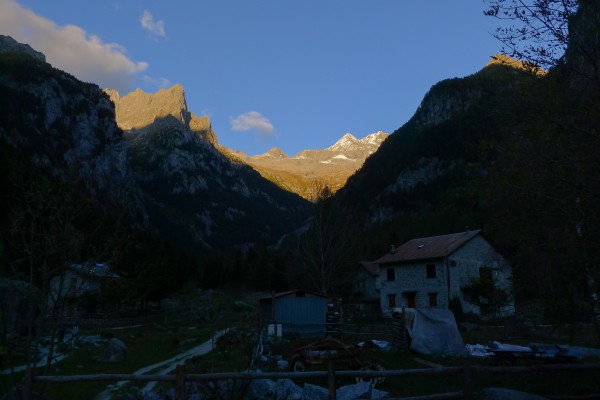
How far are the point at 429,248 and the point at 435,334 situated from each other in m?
23.9

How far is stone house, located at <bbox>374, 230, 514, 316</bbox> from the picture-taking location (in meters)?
43.5

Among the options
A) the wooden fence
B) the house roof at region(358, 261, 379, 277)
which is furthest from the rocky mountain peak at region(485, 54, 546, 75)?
the house roof at region(358, 261, 379, 277)

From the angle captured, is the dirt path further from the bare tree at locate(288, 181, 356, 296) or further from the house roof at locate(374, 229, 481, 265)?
the house roof at locate(374, 229, 481, 265)

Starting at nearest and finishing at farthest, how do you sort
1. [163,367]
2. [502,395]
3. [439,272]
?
[502,395] → [163,367] → [439,272]

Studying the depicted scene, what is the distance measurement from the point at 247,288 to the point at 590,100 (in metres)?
77.7

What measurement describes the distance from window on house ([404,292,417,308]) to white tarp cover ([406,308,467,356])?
21274 mm

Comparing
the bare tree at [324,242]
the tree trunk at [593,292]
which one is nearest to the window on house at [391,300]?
the bare tree at [324,242]

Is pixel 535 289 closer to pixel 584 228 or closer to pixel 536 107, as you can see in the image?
pixel 584 228

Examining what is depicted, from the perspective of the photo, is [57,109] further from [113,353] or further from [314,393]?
[314,393]

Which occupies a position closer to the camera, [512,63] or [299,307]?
[512,63]

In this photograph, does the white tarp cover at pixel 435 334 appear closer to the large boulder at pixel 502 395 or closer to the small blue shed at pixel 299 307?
the small blue shed at pixel 299 307

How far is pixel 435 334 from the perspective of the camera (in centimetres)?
2406

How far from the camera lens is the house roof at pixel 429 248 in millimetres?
44375

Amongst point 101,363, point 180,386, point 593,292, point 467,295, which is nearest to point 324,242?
point 467,295
